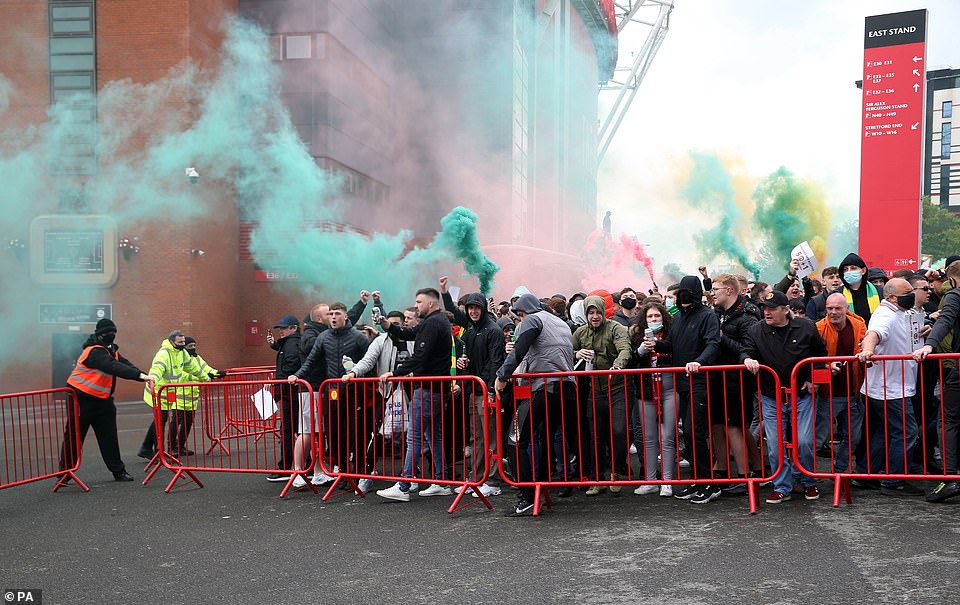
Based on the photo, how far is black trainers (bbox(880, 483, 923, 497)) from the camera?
20.6 feet

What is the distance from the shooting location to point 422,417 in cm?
705

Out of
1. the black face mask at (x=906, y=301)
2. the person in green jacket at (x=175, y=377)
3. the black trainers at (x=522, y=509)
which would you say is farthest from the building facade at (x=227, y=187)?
the black face mask at (x=906, y=301)

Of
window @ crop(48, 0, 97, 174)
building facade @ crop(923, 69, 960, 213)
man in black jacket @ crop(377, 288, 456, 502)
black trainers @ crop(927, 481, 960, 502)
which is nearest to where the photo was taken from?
black trainers @ crop(927, 481, 960, 502)

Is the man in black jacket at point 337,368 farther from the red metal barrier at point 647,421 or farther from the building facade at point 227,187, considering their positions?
the building facade at point 227,187

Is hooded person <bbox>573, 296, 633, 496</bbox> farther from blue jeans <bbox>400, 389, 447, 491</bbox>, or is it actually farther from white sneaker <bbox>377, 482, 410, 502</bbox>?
white sneaker <bbox>377, 482, 410, 502</bbox>

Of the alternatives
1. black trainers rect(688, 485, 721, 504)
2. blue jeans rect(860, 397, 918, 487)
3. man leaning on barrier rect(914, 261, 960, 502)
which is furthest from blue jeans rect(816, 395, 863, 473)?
black trainers rect(688, 485, 721, 504)

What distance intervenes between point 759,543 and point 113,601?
3777 mm

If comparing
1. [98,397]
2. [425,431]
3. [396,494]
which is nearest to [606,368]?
[425,431]

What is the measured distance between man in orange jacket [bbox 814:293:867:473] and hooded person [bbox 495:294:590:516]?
188 centimetres

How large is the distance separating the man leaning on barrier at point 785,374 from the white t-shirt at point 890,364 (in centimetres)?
43

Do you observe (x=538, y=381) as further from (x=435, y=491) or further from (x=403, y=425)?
(x=403, y=425)

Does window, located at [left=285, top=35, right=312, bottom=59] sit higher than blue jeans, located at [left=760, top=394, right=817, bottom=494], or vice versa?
window, located at [left=285, top=35, right=312, bottom=59]

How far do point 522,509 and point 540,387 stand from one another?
93cm

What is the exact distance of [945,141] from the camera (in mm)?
66312
